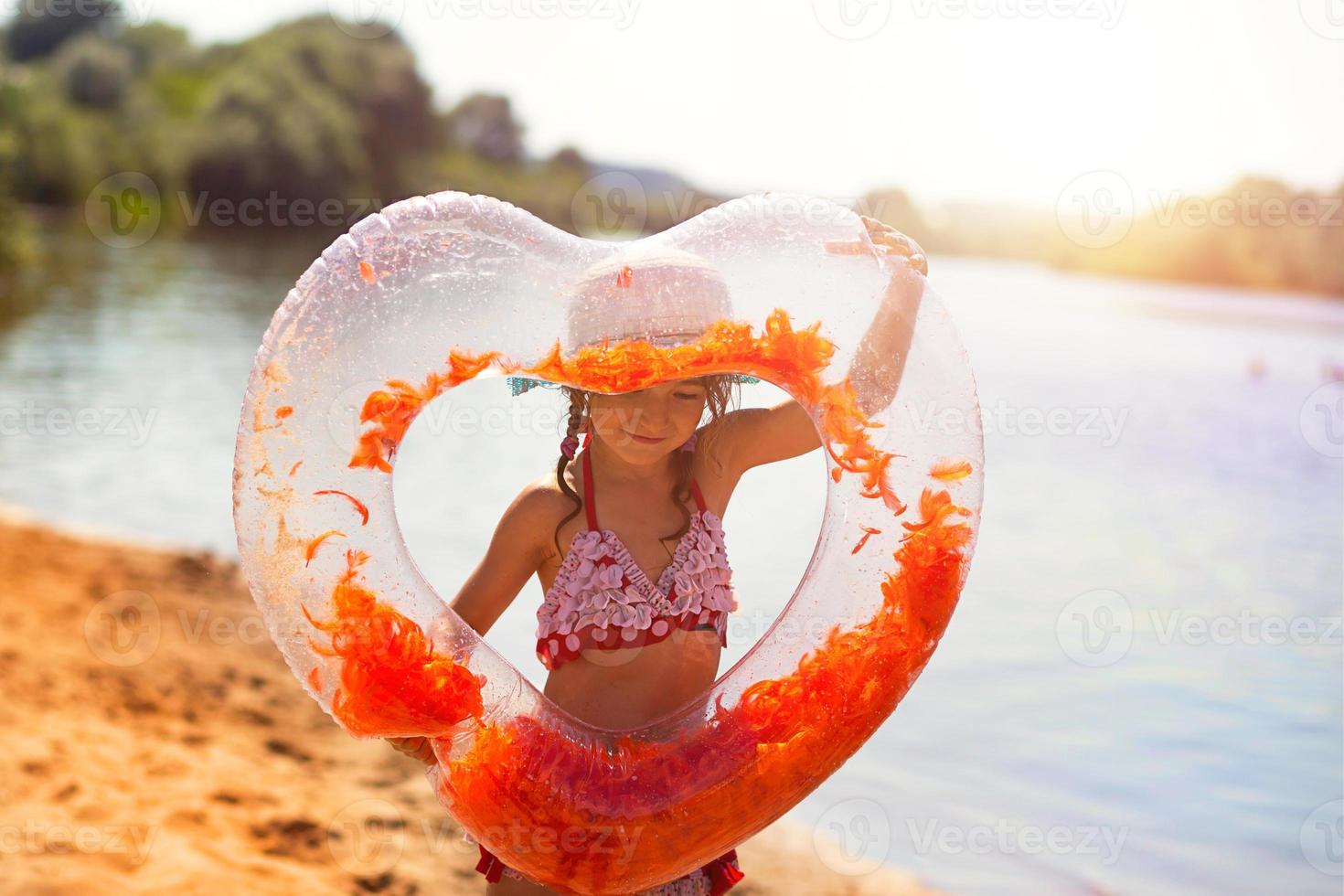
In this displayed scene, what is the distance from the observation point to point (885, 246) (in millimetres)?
2445

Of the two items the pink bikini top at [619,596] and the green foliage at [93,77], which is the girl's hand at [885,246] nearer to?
the pink bikini top at [619,596]

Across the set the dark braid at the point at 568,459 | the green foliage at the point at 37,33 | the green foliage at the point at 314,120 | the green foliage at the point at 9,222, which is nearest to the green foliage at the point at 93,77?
the green foliage at the point at 314,120

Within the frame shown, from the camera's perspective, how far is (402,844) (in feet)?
14.2

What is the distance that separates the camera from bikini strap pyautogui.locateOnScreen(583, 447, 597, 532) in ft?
8.05

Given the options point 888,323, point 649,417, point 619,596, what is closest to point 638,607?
point 619,596

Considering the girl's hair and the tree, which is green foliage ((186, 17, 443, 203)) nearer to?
the tree

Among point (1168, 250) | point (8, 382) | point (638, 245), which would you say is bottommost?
point (8, 382)

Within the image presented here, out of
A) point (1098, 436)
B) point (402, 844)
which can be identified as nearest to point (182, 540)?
point (402, 844)

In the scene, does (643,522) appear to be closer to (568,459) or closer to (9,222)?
(568,459)

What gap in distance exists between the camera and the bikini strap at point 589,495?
2453 millimetres

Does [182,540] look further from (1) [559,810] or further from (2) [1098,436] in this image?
(2) [1098,436]

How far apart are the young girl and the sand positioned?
1.82 m

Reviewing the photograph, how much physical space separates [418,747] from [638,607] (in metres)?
0.53

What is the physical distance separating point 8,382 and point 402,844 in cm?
1053
